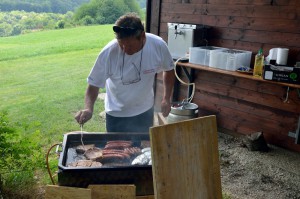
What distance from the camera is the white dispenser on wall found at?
5215mm

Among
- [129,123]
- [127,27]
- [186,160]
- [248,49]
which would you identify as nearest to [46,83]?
[248,49]

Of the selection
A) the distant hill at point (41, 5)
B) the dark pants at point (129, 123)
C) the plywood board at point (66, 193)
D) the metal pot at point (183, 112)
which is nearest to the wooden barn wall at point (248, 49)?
the metal pot at point (183, 112)

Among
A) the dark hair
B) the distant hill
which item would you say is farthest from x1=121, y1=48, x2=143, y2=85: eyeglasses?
the distant hill

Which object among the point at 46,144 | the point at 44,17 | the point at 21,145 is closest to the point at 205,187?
the point at 21,145

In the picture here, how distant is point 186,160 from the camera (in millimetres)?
1946

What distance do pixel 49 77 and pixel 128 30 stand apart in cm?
734

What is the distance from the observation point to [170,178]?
1.88m

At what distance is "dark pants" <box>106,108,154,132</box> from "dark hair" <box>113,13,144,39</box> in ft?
3.05

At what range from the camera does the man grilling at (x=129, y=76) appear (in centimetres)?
272

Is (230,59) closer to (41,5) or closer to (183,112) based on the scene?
(183,112)

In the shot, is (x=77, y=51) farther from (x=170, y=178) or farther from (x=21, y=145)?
(x=170, y=178)

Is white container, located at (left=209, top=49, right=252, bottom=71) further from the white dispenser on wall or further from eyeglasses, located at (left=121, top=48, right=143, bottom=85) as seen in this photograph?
eyeglasses, located at (left=121, top=48, right=143, bottom=85)

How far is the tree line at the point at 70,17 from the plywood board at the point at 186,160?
6693mm

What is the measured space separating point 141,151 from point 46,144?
2.97 metres
